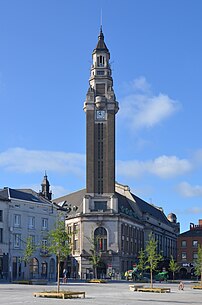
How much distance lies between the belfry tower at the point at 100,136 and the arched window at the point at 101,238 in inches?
281

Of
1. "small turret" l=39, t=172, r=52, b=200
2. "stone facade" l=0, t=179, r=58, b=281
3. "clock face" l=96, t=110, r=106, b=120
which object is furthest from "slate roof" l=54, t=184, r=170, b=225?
"stone facade" l=0, t=179, r=58, b=281

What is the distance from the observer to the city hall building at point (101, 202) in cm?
12024

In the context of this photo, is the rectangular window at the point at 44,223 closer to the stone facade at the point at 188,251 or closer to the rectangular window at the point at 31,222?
the rectangular window at the point at 31,222

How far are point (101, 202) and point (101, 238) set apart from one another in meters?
7.52

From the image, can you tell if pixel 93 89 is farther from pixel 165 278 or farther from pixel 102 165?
pixel 165 278

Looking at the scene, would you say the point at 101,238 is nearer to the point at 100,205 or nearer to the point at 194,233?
the point at 100,205

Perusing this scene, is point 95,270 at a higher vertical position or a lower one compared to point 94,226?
lower

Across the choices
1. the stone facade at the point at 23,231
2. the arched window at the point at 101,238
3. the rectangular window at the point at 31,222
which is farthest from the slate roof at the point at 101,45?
the rectangular window at the point at 31,222

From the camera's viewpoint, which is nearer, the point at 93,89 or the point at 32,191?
the point at 32,191

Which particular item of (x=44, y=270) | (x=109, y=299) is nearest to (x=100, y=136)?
(x=44, y=270)

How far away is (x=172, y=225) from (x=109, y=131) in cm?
7407

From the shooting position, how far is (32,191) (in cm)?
10438

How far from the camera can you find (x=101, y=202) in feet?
403

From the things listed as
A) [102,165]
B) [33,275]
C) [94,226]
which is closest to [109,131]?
[102,165]
